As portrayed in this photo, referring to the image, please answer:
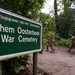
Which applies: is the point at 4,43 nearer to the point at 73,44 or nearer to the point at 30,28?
the point at 30,28

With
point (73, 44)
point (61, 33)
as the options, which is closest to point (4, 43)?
point (73, 44)

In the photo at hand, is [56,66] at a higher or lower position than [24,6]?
lower

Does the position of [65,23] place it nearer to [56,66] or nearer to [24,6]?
[56,66]

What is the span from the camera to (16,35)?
3518 mm

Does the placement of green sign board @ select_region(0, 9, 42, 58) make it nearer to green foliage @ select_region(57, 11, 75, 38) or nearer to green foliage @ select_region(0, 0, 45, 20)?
green foliage @ select_region(0, 0, 45, 20)

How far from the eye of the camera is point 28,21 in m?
4.02

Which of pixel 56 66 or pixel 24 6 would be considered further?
pixel 56 66

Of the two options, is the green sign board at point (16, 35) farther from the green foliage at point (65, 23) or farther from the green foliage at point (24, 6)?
the green foliage at point (65, 23)

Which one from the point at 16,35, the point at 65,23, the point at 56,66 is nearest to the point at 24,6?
the point at 16,35

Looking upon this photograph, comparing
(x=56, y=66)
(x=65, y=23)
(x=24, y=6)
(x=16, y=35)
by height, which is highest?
(x=65, y=23)

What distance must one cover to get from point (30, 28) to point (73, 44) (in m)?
12.5

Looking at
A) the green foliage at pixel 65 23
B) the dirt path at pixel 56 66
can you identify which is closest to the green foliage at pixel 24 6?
the dirt path at pixel 56 66

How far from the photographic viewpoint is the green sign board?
10.4 feet

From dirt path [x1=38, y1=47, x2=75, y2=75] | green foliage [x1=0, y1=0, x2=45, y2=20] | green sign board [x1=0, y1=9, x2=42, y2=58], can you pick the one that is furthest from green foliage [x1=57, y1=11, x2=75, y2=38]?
green sign board [x1=0, y1=9, x2=42, y2=58]
